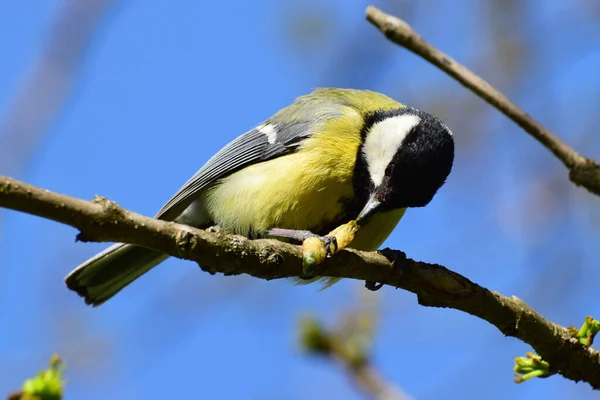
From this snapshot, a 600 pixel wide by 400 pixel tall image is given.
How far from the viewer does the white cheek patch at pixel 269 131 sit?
4083 millimetres

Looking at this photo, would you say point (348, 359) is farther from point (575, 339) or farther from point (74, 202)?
point (74, 202)

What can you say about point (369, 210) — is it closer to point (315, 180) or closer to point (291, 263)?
point (315, 180)

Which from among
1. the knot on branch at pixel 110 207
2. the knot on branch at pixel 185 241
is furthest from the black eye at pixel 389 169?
the knot on branch at pixel 110 207

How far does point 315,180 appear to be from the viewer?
3570mm

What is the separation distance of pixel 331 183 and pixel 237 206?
546mm

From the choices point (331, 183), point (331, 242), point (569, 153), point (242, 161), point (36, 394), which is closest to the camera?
point (36, 394)

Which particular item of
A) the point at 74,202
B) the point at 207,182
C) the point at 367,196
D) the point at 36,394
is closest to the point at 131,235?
the point at 74,202

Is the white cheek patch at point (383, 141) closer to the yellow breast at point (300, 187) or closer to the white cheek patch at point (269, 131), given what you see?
the yellow breast at point (300, 187)

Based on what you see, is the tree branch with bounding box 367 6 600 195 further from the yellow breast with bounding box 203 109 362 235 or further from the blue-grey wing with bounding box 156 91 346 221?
the blue-grey wing with bounding box 156 91 346 221

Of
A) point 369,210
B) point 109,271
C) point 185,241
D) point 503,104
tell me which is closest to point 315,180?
point 369,210

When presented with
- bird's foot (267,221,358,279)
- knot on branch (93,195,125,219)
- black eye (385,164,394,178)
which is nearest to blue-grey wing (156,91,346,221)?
black eye (385,164,394,178)

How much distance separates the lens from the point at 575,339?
108 inches

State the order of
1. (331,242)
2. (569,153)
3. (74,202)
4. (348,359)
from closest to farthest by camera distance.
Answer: (74,202) < (331,242) < (569,153) < (348,359)

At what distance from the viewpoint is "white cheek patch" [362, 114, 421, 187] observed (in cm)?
368
